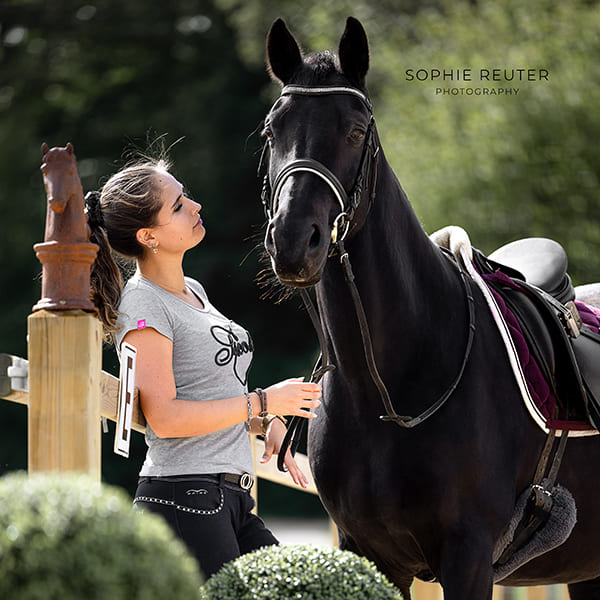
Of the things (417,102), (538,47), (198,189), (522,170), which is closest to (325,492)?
(522,170)

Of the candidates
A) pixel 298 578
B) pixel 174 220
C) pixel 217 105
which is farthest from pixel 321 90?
pixel 217 105

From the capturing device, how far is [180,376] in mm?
2846

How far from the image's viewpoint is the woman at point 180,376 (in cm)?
268

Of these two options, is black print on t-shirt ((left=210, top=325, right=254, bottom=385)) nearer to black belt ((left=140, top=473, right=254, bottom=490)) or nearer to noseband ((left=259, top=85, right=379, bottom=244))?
black belt ((left=140, top=473, right=254, bottom=490))

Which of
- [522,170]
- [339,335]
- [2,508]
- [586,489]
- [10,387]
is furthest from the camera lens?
[522,170]

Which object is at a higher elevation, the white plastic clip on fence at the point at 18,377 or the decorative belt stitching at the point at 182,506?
the white plastic clip on fence at the point at 18,377

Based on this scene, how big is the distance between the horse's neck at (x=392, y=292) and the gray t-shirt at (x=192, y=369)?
340mm

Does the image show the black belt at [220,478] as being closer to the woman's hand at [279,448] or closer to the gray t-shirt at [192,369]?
the gray t-shirt at [192,369]

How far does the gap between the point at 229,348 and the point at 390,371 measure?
53 centimetres

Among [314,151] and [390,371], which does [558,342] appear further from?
[314,151]

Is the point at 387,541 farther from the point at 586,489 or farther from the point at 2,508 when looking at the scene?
the point at 2,508

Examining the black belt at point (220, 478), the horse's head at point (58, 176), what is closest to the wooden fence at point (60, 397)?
the horse's head at point (58, 176)

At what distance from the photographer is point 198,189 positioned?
1902 centimetres

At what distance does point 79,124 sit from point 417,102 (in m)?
8.21
